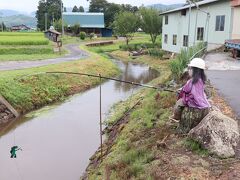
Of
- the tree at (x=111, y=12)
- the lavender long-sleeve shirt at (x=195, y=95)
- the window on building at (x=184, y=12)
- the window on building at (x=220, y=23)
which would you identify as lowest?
the lavender long-sleeve shirt at (x=195, y=95)

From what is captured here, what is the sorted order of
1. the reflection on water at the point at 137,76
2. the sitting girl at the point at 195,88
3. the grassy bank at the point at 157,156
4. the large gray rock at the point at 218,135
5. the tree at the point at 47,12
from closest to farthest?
1. the grassy bank at the point at 157,156
2. the large gray rock at the point at 218,135
3. the sitting girl at the point at 195,88
4. the reflection on water at the point at 137,76
5. the tree at the point at 47,12

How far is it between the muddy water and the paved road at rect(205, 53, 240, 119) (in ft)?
19.0

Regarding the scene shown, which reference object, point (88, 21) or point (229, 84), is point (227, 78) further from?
point (88, 21)

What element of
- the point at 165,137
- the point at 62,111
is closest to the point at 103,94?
the point at 62,111

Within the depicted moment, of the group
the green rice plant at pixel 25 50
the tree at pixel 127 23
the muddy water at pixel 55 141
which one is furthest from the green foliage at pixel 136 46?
the muddy water at pixel 55 141

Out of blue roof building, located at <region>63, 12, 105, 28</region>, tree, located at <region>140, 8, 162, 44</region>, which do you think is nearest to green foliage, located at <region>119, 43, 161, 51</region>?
tree, located at <region>140, 8, 162, 44</region>

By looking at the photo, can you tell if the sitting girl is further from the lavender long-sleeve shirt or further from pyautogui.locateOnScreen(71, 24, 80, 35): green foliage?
pyautogui.locateOnScreen(71, 24, 80, 35): green foliage

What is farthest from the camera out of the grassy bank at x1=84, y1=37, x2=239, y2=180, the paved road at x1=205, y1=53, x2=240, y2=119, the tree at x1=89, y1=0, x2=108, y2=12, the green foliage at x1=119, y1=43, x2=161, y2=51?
the tree at x1=89, y1=0, x2=108, y2=12

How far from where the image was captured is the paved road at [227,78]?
40.3 ft

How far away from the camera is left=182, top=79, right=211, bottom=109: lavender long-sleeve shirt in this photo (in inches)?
321

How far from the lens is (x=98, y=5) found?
101562 millimetres

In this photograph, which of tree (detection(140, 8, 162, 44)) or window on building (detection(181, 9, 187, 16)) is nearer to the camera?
window on building (detection(181, 9, 187, 16))

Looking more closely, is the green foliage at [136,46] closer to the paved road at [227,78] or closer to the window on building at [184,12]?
the window on building at [184,12]

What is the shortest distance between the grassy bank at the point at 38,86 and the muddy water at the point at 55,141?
1030 millimetres
